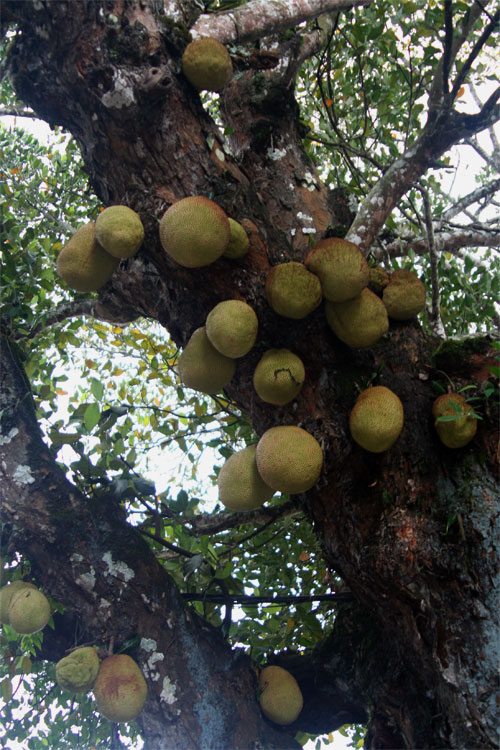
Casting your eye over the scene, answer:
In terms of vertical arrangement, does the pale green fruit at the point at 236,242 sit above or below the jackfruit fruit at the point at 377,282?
below

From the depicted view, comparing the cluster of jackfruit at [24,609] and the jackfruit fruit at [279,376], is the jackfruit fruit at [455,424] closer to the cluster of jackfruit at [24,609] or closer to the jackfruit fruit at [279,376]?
the jackfruit fruit at [279,376]

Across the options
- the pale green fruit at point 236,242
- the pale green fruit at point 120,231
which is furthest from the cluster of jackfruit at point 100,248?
the pale green fruit at point 236,242

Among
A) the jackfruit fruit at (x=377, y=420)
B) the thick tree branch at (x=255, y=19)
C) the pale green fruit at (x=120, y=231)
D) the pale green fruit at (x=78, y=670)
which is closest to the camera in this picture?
the jackfruit fruit at (x=377, y=420)

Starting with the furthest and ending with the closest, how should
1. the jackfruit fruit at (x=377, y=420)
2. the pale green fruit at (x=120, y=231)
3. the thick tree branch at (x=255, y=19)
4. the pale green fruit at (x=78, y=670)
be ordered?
the thick tree branch at (x=255, y=19) → the pale green fruit at (x=78, y=670) → the pale green fruit at (x=120, y=231) → the jackfruit fruit at (x=377, y=420)

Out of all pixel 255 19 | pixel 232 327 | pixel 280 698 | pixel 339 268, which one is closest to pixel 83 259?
pixel 232 327

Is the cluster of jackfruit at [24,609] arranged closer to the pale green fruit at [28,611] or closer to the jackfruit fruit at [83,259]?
the pale green fruit at [28,611]

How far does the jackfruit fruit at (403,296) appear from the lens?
197 centimetres

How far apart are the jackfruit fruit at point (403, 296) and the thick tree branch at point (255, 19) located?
1162 mm

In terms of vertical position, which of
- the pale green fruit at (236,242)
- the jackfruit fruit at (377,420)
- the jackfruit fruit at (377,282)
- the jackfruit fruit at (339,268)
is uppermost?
the jackfruit fruit at (377,282)

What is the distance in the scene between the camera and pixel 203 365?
192 centimetres

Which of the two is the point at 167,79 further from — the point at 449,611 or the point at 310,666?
the point at 310,666

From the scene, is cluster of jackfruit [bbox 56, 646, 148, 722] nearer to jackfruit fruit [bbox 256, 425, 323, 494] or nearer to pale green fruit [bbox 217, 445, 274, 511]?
pale green fruit [bbox 217, 445, 274, 511]

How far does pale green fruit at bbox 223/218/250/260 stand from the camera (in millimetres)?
1850

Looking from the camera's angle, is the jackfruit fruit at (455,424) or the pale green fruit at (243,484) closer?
the jackfruit fruit at (455,424)
